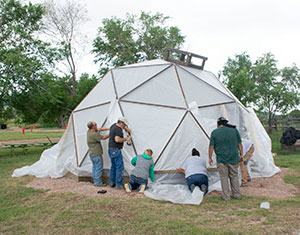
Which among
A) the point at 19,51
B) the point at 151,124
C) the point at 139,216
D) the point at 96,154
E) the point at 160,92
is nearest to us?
the point at 139,216

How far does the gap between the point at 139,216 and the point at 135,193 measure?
1.69 meters

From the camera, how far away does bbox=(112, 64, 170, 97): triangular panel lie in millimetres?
8688

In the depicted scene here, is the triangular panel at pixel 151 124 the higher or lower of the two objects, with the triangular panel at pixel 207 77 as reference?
lower

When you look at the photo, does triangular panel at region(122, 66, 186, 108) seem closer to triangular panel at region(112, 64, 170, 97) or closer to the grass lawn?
triangular panel at region(112, 64, 170, 97)

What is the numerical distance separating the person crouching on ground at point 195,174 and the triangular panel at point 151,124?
100 centimetres

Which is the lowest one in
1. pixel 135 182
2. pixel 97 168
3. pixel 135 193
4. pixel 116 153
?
pixel 135 193

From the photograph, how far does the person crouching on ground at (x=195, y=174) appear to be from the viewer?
651 cm

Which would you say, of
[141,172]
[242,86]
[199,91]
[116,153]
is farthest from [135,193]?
[242,86]

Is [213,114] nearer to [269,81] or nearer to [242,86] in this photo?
[242,86]

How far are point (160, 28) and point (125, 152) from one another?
24000 mm

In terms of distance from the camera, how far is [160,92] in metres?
8.43

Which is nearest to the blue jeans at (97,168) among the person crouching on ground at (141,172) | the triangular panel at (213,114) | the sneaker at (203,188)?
the person crouching on ground at (141,172)

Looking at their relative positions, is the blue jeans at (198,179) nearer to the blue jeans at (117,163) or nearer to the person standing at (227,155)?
the person standing at (227,155)

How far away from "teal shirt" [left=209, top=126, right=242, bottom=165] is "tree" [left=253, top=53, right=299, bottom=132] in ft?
74.5
